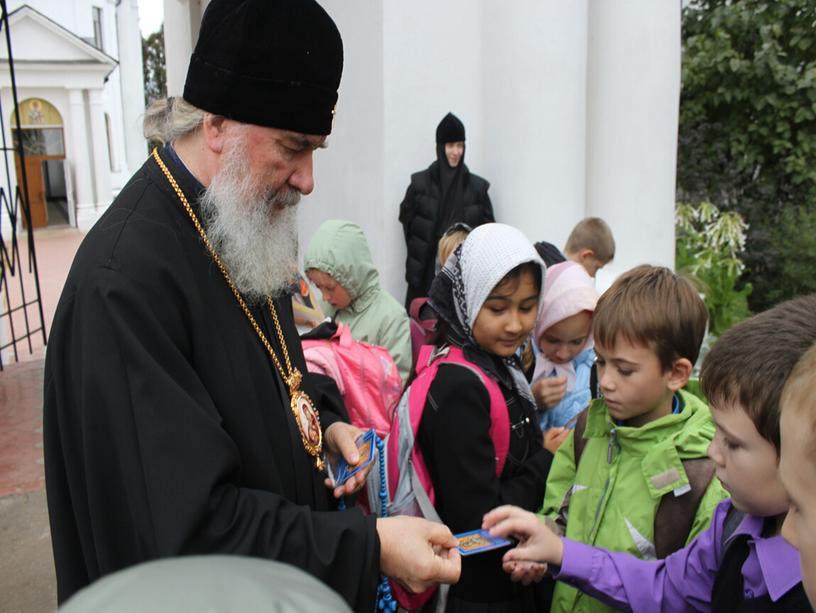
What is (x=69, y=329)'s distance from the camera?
5.22ft

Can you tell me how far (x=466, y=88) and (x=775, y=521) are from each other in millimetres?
5135

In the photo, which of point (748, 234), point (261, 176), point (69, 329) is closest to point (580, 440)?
point (261, 176)

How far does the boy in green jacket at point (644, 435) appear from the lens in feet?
6.58

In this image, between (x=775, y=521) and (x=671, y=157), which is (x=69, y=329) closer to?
(x=775, y=521)

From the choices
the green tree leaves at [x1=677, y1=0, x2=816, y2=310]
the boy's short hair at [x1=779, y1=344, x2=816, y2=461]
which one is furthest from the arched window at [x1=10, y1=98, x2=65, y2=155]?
the boy's short hair at [x1=779, y1=344, x2=816, y2=461]

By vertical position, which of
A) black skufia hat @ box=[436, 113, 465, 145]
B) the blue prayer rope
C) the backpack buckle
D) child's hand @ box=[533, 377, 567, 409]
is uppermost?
black skufia hat @ box=[436, 113, 465, 145]

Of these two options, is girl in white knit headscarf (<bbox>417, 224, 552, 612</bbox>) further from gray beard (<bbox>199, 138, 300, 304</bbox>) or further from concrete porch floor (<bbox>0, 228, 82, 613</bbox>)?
concrete porch floor (<bbox>0, 228, 82, 613</bbox>)

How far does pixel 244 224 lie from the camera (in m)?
1.84

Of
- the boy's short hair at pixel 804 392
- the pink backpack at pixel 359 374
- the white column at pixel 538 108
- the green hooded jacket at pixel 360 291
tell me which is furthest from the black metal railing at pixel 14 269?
the boy's short hair at pixel 804 392

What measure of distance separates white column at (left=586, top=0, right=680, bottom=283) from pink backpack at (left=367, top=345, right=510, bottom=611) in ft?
13.2

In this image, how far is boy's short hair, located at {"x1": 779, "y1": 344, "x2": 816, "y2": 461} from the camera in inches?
47.7

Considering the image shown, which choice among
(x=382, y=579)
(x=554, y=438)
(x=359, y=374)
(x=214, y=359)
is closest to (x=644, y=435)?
(x=554, y=438)

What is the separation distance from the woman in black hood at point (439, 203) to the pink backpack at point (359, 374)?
8.69ft

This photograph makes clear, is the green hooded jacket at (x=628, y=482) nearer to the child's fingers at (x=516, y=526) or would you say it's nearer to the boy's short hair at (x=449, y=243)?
the child's fingers at (x=516, y=526)
